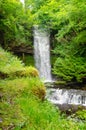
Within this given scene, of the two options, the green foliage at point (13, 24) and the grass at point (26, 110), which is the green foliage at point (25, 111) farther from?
the green foliage at point (13, 24)

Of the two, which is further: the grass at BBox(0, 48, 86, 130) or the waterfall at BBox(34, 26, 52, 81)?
the waterfall at BBox(34, 26, 52, 81)

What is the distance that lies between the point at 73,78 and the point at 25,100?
8.50 metres

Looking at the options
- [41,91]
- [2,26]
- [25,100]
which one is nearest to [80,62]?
[2,26]

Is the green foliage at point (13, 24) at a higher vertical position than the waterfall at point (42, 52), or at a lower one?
higher

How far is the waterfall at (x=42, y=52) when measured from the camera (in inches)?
666

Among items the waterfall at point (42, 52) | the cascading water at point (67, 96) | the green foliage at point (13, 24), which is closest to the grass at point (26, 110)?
the cascading water at point (67, 96)

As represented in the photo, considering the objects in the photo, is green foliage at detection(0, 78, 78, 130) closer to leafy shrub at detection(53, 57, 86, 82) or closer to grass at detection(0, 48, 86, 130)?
grass at detection(0, 48, 86, 130)

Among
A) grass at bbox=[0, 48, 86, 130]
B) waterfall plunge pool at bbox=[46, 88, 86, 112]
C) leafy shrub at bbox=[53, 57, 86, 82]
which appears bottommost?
waterfall plunge pool at bbox=[46, 88, 86, 112]

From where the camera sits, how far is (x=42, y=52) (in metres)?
18.1

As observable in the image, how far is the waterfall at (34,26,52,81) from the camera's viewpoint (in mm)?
16922

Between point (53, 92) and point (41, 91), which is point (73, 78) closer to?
point (53, 92)

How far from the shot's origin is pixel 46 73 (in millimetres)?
16828

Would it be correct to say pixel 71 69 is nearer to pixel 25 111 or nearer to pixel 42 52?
pixel 42 52

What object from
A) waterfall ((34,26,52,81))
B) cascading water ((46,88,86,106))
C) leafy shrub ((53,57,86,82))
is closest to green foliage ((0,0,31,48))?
waterfall ((34,26,52,81))
